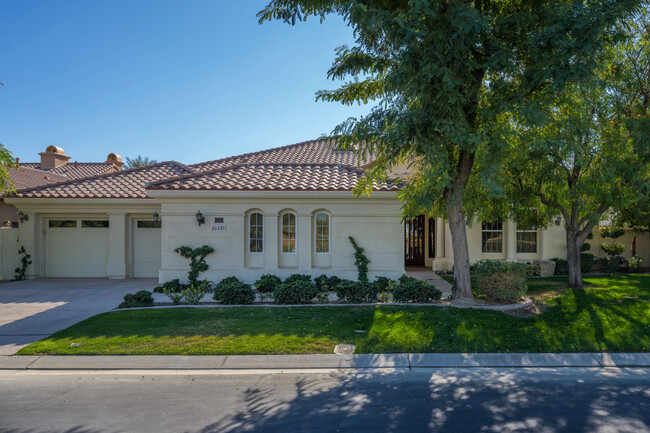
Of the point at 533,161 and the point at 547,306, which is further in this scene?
the point at 533,161

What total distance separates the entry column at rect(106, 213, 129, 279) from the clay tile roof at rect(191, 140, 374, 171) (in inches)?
136

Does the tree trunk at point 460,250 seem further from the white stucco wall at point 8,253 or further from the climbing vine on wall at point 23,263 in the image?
the white stucco wall at point 8,253

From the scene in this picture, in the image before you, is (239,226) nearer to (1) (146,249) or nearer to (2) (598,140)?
(1) (146,249)

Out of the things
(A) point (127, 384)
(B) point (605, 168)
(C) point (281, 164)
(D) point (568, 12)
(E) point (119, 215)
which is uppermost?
(D) point (568, 12)

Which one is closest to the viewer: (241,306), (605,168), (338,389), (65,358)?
(338,389)

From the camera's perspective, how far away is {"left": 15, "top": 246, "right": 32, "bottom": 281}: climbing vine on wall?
14.7 metres

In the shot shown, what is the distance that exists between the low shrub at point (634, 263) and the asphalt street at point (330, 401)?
496 inches

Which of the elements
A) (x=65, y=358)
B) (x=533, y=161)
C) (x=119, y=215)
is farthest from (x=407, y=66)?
(x=119, y=215)

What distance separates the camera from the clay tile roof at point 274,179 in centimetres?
1220

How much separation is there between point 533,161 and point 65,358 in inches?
433

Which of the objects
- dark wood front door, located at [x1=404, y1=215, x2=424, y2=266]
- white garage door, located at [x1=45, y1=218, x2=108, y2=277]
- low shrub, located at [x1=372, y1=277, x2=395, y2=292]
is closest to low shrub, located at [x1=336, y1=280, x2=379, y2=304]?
low shrub, located at [x1=372, y1=277, x2=395, y2=292]

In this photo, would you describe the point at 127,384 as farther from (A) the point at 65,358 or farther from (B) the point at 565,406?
(B) the point at 565,406

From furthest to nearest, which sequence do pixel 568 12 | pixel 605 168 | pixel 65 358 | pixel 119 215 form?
pixel 119 215, pixel 605 168, pixel 568 12, pixel 65 358

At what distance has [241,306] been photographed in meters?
9.91
